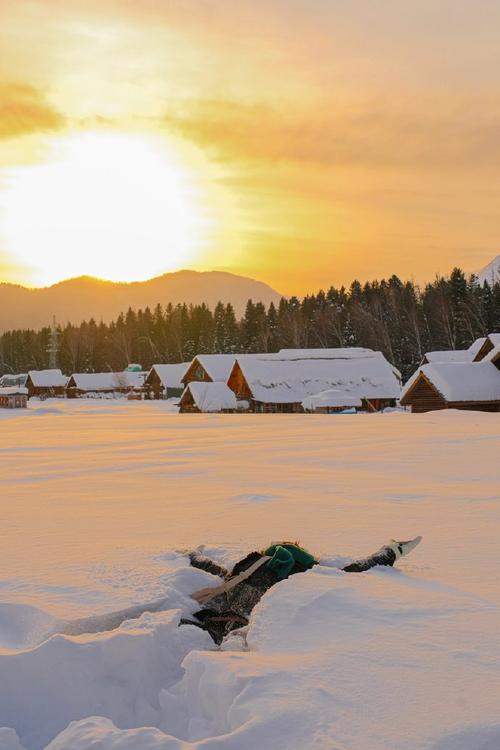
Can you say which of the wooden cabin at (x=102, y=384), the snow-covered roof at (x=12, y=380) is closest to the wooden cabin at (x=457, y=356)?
the wooden cabin at (x=102, y=384)

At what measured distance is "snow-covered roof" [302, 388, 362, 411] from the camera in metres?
45.1

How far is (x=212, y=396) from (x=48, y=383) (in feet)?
161

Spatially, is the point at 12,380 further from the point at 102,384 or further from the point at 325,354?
the point at 325,354

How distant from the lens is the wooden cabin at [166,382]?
72.9 meters

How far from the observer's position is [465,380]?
33.7m

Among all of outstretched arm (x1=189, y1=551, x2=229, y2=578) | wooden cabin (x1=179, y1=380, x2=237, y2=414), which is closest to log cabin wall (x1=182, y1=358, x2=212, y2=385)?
wooden cabin (x1=179, y1=380, x2=237, y2=414)

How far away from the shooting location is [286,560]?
4.96 metres

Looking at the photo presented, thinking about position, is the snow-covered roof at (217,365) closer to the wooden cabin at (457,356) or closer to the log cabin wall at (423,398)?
the wooden cabin at (457,356)

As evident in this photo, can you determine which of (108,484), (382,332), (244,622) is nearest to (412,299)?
(382,332)

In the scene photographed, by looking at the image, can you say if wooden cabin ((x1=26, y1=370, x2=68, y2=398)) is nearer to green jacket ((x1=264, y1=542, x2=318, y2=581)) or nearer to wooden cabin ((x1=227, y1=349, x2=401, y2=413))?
wooden cabin ((x1=227, y1=349, x2=401, y2=413))

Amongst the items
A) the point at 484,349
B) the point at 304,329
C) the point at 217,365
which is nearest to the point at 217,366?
the point at 217,365

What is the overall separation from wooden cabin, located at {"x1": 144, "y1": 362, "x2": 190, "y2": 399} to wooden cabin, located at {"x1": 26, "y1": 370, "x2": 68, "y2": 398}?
19.9 metres

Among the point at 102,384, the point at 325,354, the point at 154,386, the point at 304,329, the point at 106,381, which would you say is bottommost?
the point at 154,386

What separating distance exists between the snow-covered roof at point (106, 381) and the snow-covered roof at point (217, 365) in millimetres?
30089
